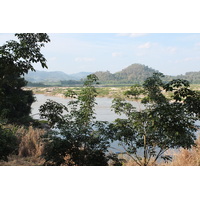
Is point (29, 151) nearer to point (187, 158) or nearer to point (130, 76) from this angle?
point (187, 158)

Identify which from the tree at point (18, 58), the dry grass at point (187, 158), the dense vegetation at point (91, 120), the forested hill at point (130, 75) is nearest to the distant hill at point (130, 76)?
the forested hill at point (130, 75)

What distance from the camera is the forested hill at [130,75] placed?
613 cm

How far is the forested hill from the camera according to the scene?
613 cm

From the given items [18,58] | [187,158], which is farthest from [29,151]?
[187,158]

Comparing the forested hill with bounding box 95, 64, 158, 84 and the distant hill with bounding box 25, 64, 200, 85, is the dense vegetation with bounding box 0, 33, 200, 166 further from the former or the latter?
the forested hill with bounding box 95, 64, 158, 84

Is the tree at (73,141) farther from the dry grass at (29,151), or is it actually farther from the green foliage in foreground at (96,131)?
the dry grass at (29,151)

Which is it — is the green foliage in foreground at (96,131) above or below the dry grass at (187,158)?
above

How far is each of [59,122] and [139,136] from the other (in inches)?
41.8

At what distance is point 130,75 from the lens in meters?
6.62

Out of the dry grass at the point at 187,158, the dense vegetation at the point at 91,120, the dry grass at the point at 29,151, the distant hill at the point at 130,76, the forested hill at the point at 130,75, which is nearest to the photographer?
the dense vegetation at the point at 91,120

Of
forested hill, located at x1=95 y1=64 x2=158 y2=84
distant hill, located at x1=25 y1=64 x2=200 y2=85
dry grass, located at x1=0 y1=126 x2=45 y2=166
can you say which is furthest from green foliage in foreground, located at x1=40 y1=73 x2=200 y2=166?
forested hill, located at x1=95 y1=64 x2=158 y2=84
